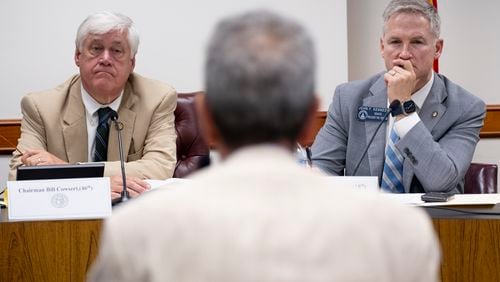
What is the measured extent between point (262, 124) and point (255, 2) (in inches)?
152

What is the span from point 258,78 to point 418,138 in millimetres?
2273

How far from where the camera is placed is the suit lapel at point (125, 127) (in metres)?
3.71

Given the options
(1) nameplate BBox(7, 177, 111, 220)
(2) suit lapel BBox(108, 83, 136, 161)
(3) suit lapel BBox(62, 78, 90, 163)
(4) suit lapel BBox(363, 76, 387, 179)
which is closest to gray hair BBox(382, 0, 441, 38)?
(4) suit lapel BBox(363, 76, 387, 179)

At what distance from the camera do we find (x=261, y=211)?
42.2 inches

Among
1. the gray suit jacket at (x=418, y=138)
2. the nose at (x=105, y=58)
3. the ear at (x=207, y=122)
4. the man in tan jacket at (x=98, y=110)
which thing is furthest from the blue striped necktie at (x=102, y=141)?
the ear at (x=207, y=122)

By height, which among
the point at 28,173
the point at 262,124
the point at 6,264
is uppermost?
the point at 262,124

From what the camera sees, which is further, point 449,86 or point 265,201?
point 449,86

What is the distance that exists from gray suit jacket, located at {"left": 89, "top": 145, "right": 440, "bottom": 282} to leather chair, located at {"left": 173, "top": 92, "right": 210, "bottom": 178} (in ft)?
9.34

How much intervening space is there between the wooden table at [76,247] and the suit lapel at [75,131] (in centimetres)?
102

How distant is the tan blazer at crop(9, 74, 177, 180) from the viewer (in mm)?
3709

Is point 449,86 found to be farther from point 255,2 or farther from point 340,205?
point 340,205

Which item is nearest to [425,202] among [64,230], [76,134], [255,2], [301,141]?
[64,230]

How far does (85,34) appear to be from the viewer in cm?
374

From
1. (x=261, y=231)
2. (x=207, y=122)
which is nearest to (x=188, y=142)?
(x=207, y=122)
